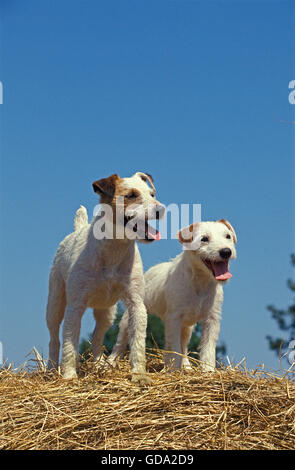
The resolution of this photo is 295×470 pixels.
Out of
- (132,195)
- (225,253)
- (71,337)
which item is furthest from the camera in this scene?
(225,253)

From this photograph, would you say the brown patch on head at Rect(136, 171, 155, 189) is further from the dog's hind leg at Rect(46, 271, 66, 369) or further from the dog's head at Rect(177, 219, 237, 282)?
the dog's hind leg at Rect(46, 271, 66, 369)

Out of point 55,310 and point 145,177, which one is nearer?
point 145,177

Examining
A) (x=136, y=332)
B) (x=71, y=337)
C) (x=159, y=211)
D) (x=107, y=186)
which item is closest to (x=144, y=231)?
(x=159, y=211)

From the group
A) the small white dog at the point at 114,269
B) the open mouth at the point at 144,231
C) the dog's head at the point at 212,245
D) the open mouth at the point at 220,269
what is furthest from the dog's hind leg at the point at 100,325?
the open mouth at the point at 144,231

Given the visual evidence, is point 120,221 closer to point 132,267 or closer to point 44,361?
point 132,267

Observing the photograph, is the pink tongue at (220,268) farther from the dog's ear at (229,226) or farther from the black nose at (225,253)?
the dog's ear at (229,226)

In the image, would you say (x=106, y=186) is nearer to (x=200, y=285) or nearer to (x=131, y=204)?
(x=131, y=204)
